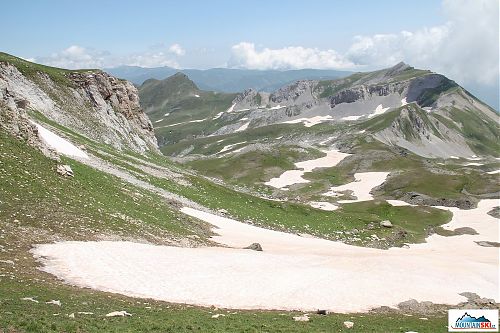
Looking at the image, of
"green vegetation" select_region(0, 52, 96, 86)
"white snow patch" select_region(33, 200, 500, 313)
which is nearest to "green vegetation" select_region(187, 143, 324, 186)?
"green vegetation" select_region(0, 52, 96, 86)

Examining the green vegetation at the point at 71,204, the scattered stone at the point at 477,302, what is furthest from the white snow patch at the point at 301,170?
the scattered stone at the point at 477,302

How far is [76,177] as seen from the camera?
48750mm

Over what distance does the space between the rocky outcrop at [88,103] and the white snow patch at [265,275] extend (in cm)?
3776

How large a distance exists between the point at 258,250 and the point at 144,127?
279 feet

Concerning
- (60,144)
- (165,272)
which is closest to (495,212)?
(165,272)

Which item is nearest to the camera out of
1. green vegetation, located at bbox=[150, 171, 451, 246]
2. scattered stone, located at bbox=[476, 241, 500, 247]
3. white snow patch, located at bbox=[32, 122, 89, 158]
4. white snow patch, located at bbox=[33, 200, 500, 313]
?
white snow patch, located at bbox=[33, 200, 500, 313]

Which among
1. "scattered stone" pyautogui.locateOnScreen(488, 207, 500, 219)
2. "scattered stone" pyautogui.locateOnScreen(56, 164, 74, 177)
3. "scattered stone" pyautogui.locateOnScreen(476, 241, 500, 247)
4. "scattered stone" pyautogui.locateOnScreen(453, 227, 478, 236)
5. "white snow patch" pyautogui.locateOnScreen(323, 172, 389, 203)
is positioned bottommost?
"scattered stone" pyautogui.locateOnScreen(476, 241, 500, 247)

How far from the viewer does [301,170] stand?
176500 millimetres

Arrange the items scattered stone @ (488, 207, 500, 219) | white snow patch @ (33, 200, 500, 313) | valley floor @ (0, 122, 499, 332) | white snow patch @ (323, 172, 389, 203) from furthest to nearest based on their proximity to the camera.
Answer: white snow patch @ (323, 172, 389, 203)
scattered stone @ (488, 207, 500, 219)
white snow patch @ (33, 200, 500, 313)
valley floor @ (0, 122, 499, 332)

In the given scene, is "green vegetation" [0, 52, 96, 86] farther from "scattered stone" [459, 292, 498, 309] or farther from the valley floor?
"scattered stone" [459, 292, 498, 309]

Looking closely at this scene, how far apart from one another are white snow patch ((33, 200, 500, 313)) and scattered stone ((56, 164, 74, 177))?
513 inches

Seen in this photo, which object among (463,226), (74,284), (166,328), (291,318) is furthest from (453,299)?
(463,226)

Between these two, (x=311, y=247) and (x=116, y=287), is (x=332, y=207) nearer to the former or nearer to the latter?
(x=311, y=247)

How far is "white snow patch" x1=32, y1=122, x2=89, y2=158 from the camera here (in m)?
59.4
